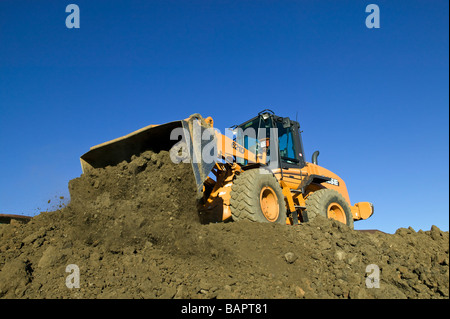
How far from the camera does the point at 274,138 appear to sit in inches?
316

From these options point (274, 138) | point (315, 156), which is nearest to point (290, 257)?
point (274, 138)

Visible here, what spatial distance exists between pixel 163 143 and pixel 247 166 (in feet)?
7.71

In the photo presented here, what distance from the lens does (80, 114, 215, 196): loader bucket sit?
511 centimetres

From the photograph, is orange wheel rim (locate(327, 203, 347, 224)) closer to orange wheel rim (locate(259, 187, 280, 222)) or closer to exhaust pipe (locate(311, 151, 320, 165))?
exhaust pipe (locate(311, 151, 320, 165))

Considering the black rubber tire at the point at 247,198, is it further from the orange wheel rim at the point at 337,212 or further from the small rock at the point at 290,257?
the orange wheel rim at the point at 337,212

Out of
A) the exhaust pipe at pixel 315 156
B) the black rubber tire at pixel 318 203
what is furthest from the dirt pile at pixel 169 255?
the exhaust pipe at pixel 315 156

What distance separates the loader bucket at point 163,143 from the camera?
5109 mm

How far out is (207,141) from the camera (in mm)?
5629

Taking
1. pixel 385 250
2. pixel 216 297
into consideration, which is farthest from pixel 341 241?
pixel 216 297

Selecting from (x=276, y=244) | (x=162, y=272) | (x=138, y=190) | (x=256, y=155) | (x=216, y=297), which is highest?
(x=256, y=155)

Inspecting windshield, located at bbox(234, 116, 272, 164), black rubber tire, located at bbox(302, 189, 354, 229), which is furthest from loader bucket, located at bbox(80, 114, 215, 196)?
black rubber tire, located at bbox(302, 189, 354, 229)

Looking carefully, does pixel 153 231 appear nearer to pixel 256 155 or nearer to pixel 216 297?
pixel 216 297

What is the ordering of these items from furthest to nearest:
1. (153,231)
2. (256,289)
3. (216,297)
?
1. (153,231)
2. (256,289)
3. (216,297)

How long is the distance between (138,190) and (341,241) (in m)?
3.47
